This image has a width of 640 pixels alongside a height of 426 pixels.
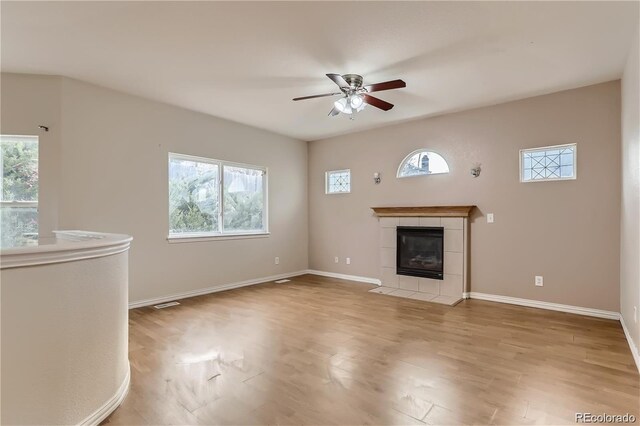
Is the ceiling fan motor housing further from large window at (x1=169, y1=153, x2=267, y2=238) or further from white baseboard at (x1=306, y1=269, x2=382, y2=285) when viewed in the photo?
white baseboard at (x1=306, y1=269, x2=382, y2=285)

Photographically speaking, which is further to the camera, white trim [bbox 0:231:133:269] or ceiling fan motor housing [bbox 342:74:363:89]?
ceiling fan motor housing [bbox 342:74:363:89]

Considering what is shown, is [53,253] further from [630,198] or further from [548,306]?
[548,306]

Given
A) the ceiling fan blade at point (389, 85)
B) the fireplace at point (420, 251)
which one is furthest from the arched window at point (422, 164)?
the ceiling fan blade at point (389, 85)

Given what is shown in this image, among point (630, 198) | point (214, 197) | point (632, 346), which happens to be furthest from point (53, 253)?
point (630, 198)

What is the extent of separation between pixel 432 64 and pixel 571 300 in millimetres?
3354

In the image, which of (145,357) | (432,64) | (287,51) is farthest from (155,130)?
(432,64)

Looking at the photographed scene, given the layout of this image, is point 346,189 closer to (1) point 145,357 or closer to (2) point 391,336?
(2) point 391,336

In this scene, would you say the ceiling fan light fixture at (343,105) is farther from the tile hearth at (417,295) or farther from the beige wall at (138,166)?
the tile hearth at (417,295)

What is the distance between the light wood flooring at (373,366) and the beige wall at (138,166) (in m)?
0.85

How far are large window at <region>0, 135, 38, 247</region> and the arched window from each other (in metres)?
4.99

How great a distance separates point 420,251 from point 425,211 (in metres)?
0.65

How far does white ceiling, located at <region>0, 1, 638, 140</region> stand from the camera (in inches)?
98.6

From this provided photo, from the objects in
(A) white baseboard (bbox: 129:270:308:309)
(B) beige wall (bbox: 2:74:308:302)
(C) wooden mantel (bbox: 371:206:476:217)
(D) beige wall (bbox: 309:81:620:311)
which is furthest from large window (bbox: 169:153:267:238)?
(C) wooden mantel (bbox: 371:206:476:217)

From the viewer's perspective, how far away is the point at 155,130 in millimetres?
4566
